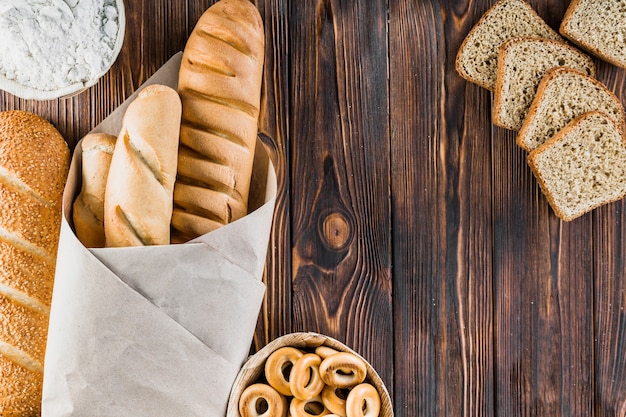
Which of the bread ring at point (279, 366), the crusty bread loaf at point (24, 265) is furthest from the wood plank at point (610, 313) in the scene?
the crusty bread loaf at point (24, 265)

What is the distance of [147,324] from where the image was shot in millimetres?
1142

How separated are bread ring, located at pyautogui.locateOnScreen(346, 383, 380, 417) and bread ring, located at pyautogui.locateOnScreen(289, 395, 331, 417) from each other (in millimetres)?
85

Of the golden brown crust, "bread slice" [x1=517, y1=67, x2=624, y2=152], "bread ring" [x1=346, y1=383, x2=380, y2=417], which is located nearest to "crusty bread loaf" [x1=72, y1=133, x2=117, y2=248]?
the golden brown crust

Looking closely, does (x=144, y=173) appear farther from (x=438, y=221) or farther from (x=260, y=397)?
(x=438, y=221)

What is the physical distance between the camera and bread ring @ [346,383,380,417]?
1.26 m

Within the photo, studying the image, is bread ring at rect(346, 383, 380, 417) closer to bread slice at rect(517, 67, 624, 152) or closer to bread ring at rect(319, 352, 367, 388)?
bread ring at rect(319, 352, 367, 388)

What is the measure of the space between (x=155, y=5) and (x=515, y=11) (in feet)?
2.84

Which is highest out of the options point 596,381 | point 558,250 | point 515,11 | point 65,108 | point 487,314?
Answer: point 515,11

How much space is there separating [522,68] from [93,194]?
102 cm

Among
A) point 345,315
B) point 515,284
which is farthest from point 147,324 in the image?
point 515,284

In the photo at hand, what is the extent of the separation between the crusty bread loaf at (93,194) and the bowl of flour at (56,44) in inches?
5.3

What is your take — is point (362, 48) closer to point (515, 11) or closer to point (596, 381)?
point (515, 11)

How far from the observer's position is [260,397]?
1301 millimetres

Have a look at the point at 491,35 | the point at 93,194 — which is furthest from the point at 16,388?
the point at 491,35
